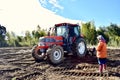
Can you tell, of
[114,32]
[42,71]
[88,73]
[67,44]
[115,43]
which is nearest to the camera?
[88,73]

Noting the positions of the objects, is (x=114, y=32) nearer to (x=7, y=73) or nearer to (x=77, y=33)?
→ (x=77, y=33)

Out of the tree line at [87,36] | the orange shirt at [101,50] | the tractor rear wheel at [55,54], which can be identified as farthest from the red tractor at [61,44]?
the tree line at [87,36]

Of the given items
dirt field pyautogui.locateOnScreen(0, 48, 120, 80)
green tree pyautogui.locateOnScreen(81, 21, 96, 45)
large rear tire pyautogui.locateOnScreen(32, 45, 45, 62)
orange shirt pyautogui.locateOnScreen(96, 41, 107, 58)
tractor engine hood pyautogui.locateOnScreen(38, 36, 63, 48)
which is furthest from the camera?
green tree pyautogui.locateOnScreen(81, 21, 96, 45)

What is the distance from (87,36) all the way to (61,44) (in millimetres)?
23407

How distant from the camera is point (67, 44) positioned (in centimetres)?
1611

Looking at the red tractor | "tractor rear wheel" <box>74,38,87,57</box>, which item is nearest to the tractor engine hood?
the red tractor

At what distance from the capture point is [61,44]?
1588cm

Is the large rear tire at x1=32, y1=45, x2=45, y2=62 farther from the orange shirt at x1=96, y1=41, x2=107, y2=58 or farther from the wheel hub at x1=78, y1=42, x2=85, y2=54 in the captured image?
the orange shirt at x1=96, y1=41, x2=107, y2=58

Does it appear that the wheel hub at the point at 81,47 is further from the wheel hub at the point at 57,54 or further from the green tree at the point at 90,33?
the green tree at the point at 90,33

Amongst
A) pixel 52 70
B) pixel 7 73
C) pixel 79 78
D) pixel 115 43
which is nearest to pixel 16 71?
pixel 7 73

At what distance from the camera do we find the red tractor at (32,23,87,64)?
1490cm

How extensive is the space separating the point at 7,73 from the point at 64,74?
2.50 m

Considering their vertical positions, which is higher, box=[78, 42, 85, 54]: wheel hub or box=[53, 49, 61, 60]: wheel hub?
box=[78, 42, 85, 54]: wheel hub

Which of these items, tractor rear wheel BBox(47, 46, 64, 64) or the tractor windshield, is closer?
tractor rear wheel BBox(47, 46, 64, 64)
